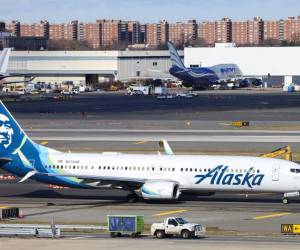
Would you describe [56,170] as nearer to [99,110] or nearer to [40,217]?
[40,217]

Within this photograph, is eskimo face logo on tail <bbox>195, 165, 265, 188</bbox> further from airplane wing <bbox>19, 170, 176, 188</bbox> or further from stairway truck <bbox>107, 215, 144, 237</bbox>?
stairway truck <bbox>107, 215, 144, 237</bbox>

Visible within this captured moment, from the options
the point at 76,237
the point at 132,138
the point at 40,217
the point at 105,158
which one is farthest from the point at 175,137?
the point at 76,237

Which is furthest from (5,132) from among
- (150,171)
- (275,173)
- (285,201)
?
(285,201)

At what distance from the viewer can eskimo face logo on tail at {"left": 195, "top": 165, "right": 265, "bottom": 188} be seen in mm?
63875

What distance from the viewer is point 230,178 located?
64.3 metres

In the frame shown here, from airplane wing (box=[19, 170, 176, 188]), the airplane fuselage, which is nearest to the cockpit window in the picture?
the airplane fuselage

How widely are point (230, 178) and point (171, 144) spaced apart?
120 feet

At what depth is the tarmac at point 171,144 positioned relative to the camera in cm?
5562

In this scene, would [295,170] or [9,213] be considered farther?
[295,170]

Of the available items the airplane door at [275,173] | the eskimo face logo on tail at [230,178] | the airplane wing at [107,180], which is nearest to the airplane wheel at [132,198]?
the airplane wing at [107,180]

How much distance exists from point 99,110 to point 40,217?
4210 inches

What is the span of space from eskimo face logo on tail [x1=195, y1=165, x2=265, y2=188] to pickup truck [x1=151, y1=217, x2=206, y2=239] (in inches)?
491

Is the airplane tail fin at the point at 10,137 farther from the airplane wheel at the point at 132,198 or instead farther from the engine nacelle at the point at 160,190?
the engine nacelle at the point at 160,190

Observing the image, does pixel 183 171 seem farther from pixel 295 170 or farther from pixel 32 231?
pixel 32 231
